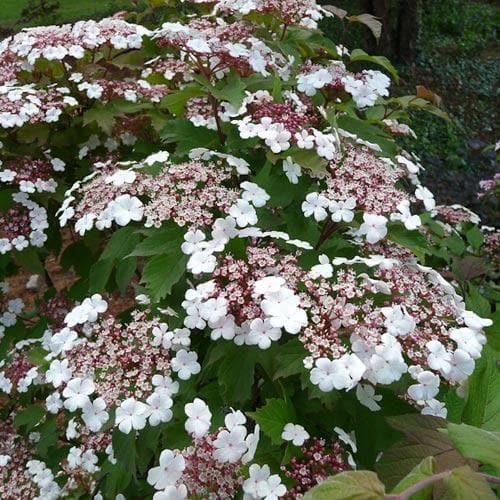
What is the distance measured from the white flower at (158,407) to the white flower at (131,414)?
0.04ft

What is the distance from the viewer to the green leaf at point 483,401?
1.26 meters

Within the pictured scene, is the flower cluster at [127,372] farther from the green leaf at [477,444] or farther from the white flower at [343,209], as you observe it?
the green leaf at [477,444]

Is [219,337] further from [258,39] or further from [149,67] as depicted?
[149,67]

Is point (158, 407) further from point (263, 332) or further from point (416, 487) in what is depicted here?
point (416, 487)

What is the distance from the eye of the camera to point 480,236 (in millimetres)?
3480

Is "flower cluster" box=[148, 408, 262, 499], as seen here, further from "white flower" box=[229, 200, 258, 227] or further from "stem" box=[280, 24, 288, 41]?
"stem" box=[280, 24, 288, 41]

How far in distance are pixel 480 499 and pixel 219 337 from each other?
0.73 metres

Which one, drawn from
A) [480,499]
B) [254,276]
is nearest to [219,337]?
[254,276]

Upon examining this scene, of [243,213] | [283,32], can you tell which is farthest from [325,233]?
[283,32]

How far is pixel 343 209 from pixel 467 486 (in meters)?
0.92

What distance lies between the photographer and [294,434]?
1381 mm

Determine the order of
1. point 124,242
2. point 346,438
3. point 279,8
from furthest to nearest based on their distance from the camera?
point 279,8, point 124,242, point 346,438

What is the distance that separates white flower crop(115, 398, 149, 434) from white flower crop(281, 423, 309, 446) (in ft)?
1.06

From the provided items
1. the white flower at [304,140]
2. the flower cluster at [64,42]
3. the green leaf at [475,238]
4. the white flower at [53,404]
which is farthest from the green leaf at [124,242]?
the green leaf at [475,238]
